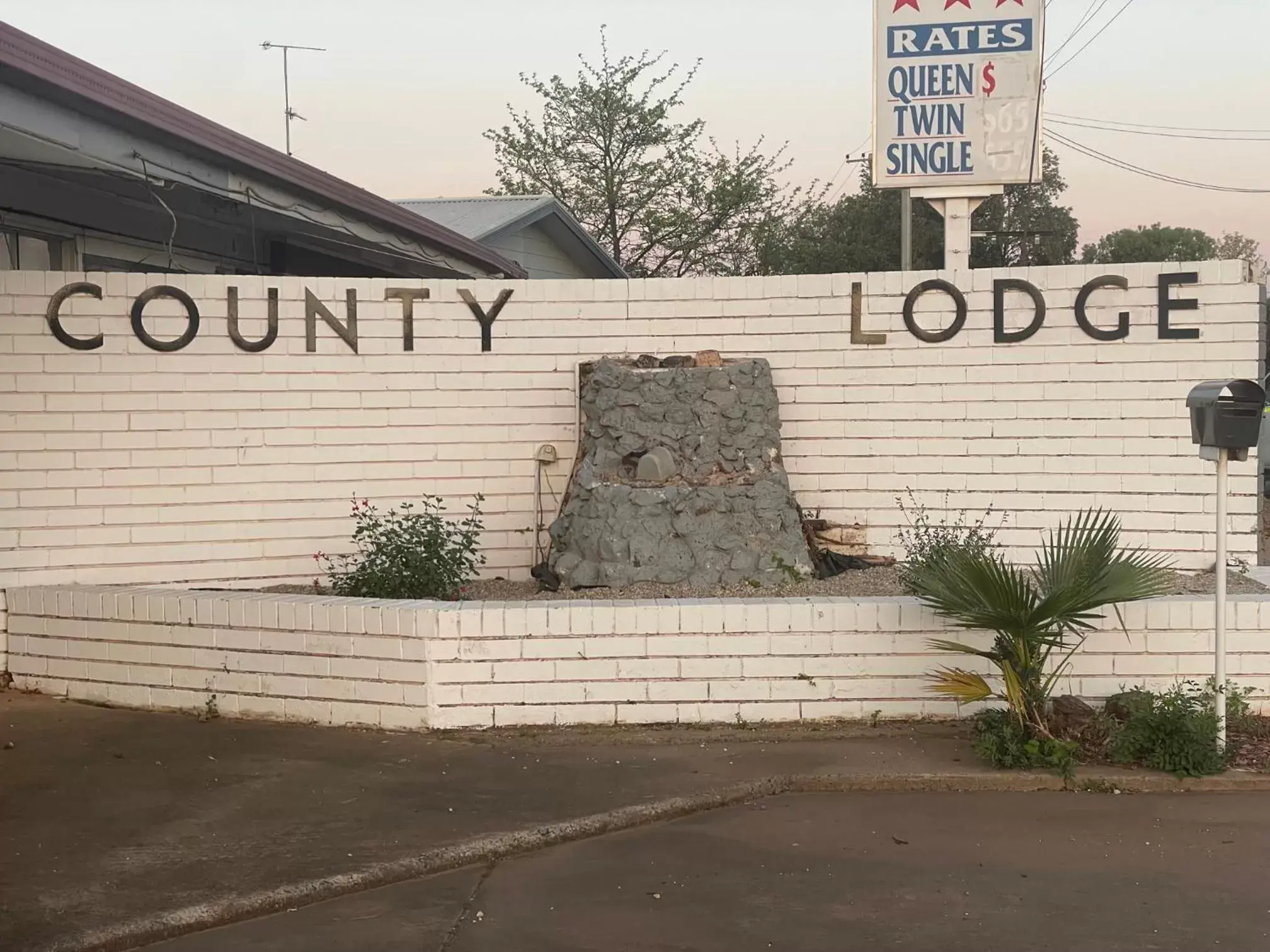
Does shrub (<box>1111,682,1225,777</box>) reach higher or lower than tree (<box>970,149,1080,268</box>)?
lower

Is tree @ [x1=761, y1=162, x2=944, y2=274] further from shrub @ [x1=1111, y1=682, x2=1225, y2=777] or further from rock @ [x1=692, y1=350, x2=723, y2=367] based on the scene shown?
shrub @ [x1=1111, y1=682, x2=1225, y2=777]

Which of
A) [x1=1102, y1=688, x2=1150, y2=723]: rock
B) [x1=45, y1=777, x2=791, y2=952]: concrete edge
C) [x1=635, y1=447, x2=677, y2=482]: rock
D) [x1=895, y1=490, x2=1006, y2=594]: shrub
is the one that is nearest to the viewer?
[x1=45, y1=777, x2=791, y2=952]: concrete edge

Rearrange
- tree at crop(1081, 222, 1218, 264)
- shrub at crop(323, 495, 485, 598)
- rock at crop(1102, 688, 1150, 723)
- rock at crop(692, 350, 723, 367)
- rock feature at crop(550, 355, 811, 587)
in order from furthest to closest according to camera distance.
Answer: tree at crop(1081, 222, 1218, 264)
rock at crop(692, 350, 723, 367)
rock feature at crop(550, 355, 811, 587)
shrub at crop(323, 495, 485, 598)
rock at crop(1102, 688, 1150, 723)

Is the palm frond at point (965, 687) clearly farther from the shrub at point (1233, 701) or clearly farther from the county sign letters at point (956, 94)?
A: the county sign letters at point (956, 94)

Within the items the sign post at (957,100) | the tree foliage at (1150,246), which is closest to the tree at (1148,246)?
the tree foliage at (1150,246)

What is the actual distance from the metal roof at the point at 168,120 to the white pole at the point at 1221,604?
20.2 ft

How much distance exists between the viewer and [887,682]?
7.20 meters

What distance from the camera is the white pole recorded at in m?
6.34

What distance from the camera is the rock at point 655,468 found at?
349 inches

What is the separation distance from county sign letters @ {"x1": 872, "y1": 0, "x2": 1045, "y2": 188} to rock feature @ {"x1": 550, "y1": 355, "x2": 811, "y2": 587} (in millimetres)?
2260

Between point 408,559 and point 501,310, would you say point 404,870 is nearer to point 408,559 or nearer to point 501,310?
point 408,559

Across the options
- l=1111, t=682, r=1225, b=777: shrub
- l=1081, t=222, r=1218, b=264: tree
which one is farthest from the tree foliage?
l=1111, t=682, r=1225, b=777: shrub

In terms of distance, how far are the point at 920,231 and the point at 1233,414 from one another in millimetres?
31244

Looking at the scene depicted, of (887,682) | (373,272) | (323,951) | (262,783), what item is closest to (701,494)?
(887,682)
